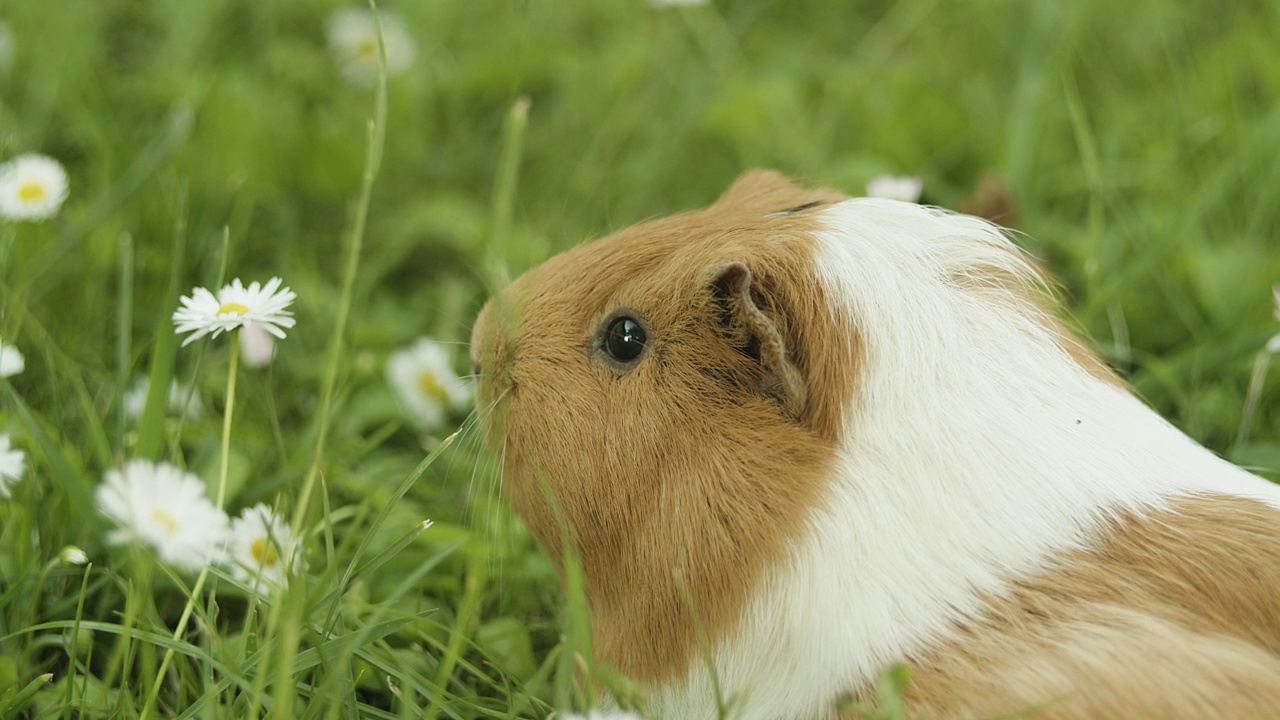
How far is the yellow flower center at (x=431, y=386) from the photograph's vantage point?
136 inches

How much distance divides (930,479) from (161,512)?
4.31ft

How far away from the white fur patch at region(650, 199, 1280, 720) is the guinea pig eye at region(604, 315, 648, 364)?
1.32ft

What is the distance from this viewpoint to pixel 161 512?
187cm

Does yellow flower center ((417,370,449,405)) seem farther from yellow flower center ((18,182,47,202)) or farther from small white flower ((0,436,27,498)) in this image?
small white flower ((0,436,27,498))

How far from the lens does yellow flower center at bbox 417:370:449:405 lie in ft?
11.3

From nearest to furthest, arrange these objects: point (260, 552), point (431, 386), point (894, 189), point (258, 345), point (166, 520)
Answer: point (166, 520)
point (260, 552)
point (258, 345)
point (894, 189)
point (431, 386)

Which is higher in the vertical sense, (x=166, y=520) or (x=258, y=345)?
(x=258, y=345)

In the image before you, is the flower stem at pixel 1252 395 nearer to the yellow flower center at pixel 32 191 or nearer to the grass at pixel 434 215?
the grass at pixel 434 215

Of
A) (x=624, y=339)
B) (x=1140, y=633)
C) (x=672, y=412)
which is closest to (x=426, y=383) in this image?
(x=624, y=339)

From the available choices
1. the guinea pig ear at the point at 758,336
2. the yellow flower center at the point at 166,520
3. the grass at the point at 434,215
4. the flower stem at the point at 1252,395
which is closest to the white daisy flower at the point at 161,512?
the yellow flower center at the point at 166,520

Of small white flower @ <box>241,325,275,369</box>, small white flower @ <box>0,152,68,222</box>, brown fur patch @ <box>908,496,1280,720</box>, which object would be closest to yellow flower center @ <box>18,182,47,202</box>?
small white flower @ <box>0,152,68,222</box>

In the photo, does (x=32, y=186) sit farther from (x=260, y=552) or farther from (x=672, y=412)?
(x=672, y=412)

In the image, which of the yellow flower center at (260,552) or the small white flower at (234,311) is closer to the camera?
the small white flower at (234,311)

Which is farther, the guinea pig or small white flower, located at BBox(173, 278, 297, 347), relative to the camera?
small white flower, located at BBox(173, 278, 297, 347)
